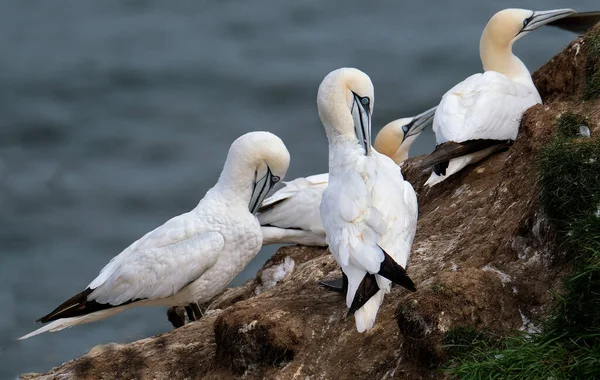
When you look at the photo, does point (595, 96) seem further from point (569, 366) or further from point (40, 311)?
point (40, 311)

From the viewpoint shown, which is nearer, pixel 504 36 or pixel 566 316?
pixel 566 316

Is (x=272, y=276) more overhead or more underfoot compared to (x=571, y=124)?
more underfoot

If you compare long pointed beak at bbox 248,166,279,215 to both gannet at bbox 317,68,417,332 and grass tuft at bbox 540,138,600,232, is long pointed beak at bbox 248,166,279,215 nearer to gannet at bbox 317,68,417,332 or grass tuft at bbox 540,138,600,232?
gannet at bbox 317,68,417,332

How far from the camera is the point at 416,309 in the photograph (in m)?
6.39

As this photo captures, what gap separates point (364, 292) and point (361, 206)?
0.73 metres

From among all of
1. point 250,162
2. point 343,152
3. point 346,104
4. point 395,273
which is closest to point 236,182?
point 250,162

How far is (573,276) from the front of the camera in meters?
6.04

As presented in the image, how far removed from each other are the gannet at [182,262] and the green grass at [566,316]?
2.82 meters

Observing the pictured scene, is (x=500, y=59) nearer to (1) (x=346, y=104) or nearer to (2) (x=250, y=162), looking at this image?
(2) (x=250, y=162)

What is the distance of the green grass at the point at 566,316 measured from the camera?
19.3 feet

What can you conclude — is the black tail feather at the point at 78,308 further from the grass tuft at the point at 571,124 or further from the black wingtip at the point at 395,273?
the grass tuft at the point at 571,124

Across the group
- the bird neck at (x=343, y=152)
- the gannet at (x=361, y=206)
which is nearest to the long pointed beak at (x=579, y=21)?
the gannet at (x=361, y=206)

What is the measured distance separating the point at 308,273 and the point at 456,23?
47.8ft

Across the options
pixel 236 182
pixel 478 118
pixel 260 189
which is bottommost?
pixel 478 118
